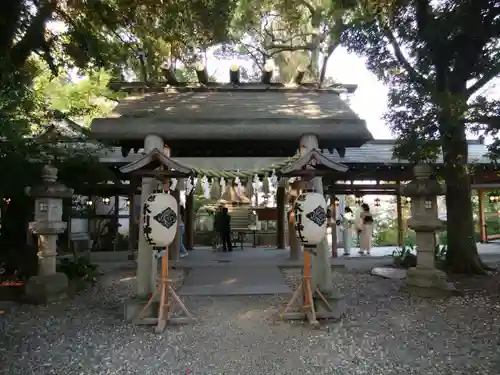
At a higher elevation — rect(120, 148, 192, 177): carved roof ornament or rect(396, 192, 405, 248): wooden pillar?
rect(120, 148, 192, 177): carved roof ornament

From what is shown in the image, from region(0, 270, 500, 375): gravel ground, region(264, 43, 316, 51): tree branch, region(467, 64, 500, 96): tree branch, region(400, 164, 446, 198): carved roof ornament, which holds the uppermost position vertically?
region(264, 43, 316, 51): tree branch

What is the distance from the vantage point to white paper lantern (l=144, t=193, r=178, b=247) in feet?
17.5

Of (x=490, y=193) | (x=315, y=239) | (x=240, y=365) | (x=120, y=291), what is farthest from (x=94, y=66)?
(x=490, y=193)

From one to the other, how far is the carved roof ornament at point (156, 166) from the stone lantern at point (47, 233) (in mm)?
2576

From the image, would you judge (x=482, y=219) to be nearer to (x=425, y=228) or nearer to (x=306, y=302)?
(x=425, y=228)

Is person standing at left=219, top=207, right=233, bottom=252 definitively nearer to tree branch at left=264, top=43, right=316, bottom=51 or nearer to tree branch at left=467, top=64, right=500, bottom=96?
tree branch at left=264, top=43, right=316, bottom=51

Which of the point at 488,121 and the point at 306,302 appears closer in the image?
the point at 306,302

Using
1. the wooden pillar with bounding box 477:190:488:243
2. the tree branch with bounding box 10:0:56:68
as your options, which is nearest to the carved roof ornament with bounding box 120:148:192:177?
the tree branch with bounding box 10:0:56:68

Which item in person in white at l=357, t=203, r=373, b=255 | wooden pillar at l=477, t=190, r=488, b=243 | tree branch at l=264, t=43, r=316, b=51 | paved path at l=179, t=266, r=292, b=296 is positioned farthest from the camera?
wooden pillar at l=477, t=190, r=488, b=243

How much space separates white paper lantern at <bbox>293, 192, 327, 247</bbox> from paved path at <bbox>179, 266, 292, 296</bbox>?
7.71ft

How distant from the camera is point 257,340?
4.85 meters

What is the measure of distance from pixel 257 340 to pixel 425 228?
4.15m

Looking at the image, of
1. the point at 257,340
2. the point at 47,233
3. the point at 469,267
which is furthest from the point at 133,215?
the point at 469,267

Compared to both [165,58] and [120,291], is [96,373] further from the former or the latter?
[165,58]
